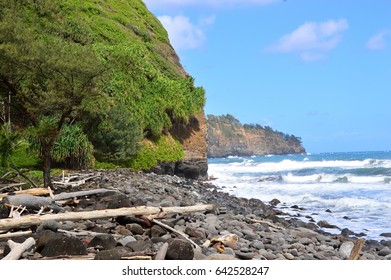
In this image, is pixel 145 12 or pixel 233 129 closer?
pixel 145 12

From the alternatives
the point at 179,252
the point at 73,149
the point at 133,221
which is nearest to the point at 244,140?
the point at 73,149

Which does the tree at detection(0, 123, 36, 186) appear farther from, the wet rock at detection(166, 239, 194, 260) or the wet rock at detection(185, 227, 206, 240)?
the wet rock at detection(166, 239, 194, 260)

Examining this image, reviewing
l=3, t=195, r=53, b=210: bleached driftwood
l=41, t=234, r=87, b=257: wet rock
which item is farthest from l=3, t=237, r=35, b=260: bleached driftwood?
l=3, t=195, r=53, b=210: bleached driftwood

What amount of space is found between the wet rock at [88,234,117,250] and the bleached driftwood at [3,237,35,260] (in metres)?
0.72

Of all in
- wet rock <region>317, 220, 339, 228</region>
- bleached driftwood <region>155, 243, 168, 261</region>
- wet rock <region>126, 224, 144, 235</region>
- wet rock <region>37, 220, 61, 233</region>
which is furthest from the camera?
wet rock <region>317, 220, 339, 228</region>

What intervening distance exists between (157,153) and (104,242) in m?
17.9

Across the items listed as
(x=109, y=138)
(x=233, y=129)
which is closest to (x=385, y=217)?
(x=109, y=138)

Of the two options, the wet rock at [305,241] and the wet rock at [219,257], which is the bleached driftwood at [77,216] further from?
the wet rock at [305,241]

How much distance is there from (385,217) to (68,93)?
967 cm

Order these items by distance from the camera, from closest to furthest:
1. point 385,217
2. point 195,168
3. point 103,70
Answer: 1. point 103,70
2. point 385,217
3. point 195,168

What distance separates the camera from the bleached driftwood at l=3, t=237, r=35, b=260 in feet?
17.6

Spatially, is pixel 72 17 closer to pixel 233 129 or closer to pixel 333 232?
pixel 333 232

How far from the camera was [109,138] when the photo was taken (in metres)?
20.3
